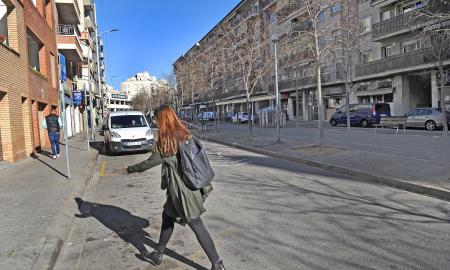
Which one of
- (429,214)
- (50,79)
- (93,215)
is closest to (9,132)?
(93,215)

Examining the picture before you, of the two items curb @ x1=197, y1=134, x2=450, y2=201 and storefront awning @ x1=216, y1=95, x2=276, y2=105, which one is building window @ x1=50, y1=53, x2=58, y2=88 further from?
storefront awning @ x1=216, y1=95, x2=276, y2=105

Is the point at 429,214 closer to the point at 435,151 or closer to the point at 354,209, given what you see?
the point at 354,209

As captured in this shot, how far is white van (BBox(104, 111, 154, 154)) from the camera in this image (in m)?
Answer: 16.1

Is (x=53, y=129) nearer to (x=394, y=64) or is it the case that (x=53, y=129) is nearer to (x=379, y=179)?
(x=379, y=179)

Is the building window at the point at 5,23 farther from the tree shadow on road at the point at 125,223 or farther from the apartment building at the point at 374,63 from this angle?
the apartment building at the point at 374,63

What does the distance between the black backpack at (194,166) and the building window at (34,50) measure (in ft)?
51.3

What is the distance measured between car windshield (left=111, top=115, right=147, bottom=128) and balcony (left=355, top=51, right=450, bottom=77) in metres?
19.6

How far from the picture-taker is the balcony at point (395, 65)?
29.9 m

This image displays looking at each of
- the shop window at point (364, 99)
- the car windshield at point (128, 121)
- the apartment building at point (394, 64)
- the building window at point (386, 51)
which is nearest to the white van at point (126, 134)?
the car windshield at point (128, 121)

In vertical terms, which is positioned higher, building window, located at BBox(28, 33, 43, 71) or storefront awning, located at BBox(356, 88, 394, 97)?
building window, located at BBox(28, 33, 43, 71)

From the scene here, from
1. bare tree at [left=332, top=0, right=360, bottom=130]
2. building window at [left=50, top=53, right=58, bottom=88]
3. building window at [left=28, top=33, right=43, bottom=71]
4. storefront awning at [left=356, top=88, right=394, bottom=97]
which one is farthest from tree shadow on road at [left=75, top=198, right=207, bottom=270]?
storefront awning at [left=356, top=88, right=394, bottom=97]

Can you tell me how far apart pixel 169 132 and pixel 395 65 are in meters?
32.5

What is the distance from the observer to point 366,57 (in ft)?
127

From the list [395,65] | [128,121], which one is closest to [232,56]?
[128,121]
